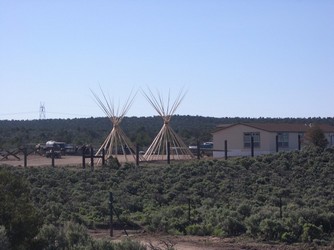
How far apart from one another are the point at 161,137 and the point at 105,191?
20096 mm

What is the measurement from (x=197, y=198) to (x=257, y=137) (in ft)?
90.6

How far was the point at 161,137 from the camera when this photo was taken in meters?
49.4

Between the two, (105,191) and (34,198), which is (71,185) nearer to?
(105,191)

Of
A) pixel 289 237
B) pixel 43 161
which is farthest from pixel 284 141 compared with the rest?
pixel 289 237

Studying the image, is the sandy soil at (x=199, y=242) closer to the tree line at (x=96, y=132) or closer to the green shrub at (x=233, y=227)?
the green shrub at (x=233, y=227)

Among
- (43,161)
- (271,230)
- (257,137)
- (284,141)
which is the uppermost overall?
(257,137)

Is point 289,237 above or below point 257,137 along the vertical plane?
below

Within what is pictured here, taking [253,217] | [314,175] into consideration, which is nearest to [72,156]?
[314,175]

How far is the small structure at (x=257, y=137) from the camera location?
53.6 m

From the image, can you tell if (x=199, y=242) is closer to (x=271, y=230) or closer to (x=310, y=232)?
(x=271, y=230)

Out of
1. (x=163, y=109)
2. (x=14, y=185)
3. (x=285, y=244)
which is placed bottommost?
(x=285, y=244)

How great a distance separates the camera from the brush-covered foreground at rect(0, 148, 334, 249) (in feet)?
62.0

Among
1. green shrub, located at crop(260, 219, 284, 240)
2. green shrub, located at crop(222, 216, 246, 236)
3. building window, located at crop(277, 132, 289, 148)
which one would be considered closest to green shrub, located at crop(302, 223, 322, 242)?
green shrub, located at crop(260, 219, 284, 240)

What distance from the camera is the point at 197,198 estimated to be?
27.0 meters
